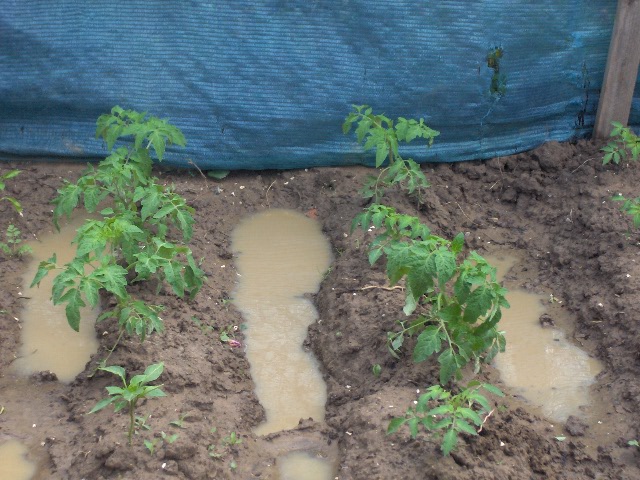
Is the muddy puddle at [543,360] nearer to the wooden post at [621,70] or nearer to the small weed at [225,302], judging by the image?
the small weed at [225,302]

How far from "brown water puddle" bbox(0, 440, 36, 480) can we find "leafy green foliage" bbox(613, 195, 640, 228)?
3352mm

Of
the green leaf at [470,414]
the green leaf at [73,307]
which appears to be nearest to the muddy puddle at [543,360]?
the green leaf at [470,414]

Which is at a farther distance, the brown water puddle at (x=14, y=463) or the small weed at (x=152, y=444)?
the brown water puddle at (x=14, y=463)

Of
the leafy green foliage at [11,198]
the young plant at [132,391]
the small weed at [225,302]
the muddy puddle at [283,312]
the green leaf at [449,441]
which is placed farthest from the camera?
the leafy green foliage at [11,198]

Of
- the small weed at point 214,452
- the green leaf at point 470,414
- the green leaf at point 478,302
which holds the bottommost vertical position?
the small weed at point 214,452

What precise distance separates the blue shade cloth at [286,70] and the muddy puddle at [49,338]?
1.29 m

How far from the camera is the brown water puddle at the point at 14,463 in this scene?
13.0ft

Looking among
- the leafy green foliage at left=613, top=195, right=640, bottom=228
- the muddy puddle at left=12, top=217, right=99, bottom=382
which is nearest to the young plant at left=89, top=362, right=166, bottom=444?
the muddy puddle at left=12, top=217, right=99, bottom=382

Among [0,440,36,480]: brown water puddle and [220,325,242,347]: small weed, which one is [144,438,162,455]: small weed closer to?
[0,440,36,480]: brown water puddle

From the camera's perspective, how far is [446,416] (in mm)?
3746

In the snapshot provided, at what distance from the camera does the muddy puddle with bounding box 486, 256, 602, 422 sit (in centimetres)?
445

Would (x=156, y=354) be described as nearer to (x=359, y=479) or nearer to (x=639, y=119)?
(x=359, y=479)

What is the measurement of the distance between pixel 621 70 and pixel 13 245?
3919 millimetres

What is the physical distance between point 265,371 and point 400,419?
3.48 ft
